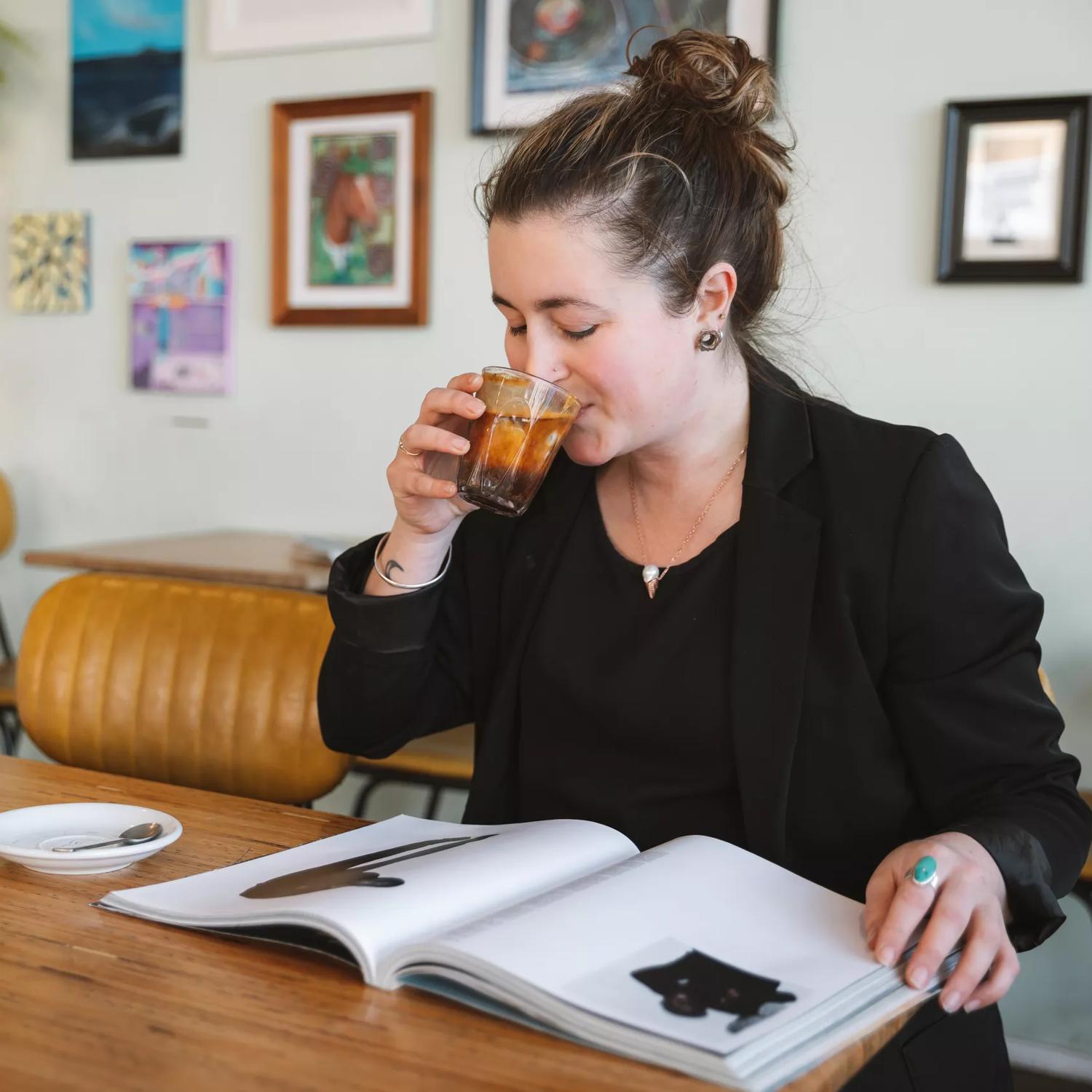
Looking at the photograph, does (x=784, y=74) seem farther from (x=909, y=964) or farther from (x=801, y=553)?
(x=909, y=964)

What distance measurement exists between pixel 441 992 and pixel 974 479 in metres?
0.75

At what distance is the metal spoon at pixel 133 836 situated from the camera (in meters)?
1.03

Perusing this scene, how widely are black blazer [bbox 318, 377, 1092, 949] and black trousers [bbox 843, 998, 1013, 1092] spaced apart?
6.1 inches

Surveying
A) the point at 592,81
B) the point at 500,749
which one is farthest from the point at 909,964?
the point at 592,81

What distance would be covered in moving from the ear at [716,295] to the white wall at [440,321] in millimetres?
1236

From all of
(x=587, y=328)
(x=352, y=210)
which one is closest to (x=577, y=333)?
(x=587, y=328)

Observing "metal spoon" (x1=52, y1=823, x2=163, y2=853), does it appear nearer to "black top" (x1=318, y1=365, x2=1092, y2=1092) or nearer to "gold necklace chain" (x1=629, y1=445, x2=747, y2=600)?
"black top" (x1=318, y1=365, x2=1092, y2=1092)

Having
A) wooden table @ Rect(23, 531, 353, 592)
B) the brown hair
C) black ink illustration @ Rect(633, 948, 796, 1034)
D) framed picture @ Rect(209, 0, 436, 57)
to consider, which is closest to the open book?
black ink illustration @ Rect(633, 948, 796, 1034)

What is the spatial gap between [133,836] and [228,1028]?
1.25ft

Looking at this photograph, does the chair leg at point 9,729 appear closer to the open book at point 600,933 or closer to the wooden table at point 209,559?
the wooden table at point 209,559

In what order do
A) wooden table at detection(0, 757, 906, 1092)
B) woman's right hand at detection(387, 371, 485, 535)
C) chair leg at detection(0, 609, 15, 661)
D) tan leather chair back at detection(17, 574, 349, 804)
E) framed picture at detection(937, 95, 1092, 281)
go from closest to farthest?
wooden table at detection(0, 757, 906, 1092) → woman's right hand at detection(387, 371, 485, 535) → tan leather chair back at detection(17, 574, 349, 804) → framed picture at detection(937, 95, 1092, 281) → chair leg at detection(0, 609, 15, 661)

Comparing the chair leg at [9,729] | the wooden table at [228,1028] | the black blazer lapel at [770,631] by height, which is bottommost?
the chair leg at [9,729]

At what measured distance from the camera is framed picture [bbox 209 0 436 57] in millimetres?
2822

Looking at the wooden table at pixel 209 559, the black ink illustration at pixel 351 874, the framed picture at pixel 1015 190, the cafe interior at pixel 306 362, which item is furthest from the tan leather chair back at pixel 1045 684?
the wooden table at pixel 209 559
